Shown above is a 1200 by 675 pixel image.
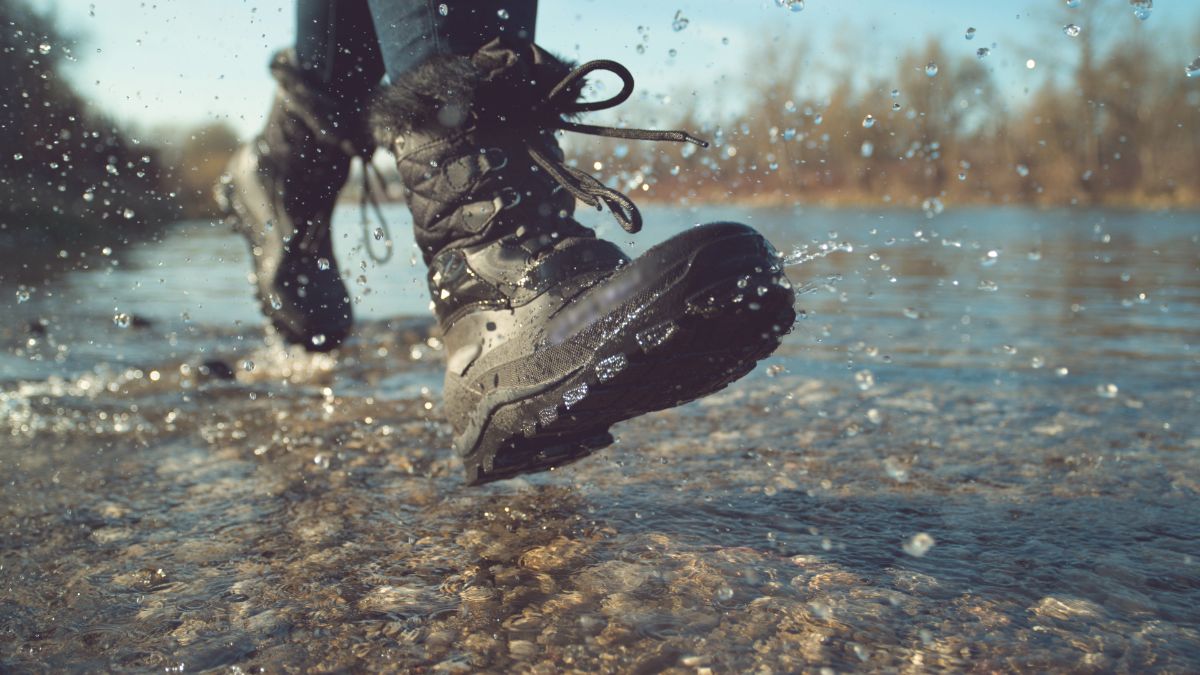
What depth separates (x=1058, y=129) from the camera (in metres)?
27.2

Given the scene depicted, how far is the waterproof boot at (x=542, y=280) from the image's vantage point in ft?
4.17

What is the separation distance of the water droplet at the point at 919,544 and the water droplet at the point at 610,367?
1.76 ft

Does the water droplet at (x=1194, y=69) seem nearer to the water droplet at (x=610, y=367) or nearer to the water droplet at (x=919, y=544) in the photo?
the water droplet at (x=919, y=544)

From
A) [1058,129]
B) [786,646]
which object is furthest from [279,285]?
[1058,129]

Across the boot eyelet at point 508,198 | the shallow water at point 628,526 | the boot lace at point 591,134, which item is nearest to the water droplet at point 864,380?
the shallow water at point 628,526

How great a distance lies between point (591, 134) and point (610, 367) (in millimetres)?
563

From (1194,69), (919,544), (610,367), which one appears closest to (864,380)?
(1194,69)

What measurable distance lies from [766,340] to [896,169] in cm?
2374

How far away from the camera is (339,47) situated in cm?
214

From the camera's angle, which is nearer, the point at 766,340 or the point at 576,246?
the point at 766,340

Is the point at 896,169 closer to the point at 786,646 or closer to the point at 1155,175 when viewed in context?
the point at 1155,175

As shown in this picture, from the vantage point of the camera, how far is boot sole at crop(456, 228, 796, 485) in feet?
4.10

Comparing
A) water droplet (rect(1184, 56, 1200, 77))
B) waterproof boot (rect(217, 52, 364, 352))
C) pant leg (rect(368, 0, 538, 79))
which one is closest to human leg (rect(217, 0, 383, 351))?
waterproof boot (rect(217, 52, 364, 352))

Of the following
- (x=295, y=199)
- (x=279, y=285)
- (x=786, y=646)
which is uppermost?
(x=295, y=199)
